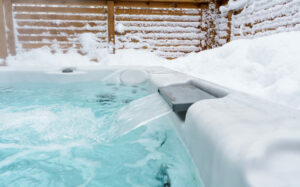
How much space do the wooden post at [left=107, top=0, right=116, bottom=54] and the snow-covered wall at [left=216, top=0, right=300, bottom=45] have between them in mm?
2415

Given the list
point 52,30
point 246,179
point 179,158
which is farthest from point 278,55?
point 52,30

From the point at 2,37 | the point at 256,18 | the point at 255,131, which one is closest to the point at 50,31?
the point at 2,37

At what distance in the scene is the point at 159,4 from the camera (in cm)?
479

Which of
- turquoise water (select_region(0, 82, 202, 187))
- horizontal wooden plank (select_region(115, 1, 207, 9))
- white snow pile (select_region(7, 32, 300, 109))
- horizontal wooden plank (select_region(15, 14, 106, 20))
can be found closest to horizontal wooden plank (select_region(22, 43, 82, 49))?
horizontal wooden plank (select_region(15, 14, 106, 20))

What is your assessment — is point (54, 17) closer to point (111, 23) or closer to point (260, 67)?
point (111, 23)

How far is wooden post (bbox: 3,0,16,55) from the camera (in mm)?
4355

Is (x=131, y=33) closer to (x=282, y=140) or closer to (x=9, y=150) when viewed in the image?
(x=9, y=150)

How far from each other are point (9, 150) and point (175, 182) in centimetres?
84

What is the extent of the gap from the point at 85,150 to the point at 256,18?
154 inches

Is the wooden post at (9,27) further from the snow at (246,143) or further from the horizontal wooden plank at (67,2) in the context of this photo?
the snow at (246,143)

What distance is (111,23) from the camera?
4.70 meters

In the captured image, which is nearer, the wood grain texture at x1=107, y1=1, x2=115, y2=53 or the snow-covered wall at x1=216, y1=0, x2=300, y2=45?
the snow-covered wall at x1=216, y1=0, x2=300, y2=45

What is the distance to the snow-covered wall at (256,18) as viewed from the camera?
304 cm

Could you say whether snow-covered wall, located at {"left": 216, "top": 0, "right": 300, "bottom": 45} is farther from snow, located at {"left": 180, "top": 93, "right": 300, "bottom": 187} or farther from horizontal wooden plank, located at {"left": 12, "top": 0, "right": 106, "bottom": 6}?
snow, located at {"left": 180, "top": 93, "right": 300, "bottom": 187}
